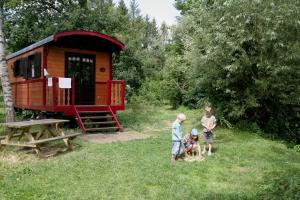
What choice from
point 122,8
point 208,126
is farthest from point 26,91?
point 122,8

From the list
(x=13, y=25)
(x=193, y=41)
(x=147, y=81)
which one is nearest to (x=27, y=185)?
(x=193, y=41)

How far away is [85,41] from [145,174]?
774cm

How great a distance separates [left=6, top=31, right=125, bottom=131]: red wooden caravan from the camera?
1074 cm

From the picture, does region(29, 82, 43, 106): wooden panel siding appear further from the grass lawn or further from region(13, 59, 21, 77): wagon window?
the grass lawn

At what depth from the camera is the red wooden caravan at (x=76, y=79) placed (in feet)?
35.2

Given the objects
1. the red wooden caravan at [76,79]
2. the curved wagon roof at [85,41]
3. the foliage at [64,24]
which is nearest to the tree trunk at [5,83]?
the red wooden caravan at [76,79]

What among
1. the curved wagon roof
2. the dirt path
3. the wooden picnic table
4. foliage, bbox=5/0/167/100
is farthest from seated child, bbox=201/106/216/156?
foliage, bbox=5/0/167/100

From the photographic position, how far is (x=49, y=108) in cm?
1061

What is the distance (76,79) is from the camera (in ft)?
39.5

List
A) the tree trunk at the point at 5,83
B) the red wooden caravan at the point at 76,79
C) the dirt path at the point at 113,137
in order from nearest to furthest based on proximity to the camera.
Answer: the dirt path at the point at 113,137, the tree trunk at the point at 5,83, the red wooden caravan at the point at 76,79

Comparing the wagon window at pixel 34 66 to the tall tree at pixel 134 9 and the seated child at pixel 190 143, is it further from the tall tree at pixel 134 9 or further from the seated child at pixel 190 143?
the tall tree at pixel 134 9

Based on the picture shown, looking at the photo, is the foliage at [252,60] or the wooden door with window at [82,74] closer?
the foliage at [252,60]

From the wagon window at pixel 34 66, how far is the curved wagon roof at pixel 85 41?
34 cm

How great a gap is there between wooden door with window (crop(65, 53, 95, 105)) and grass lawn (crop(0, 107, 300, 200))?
4255 millimetres
